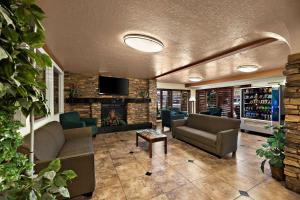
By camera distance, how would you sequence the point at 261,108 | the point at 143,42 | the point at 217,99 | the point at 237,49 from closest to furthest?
the point at 143,42 < the point at 237,49 < the point at 261,108 < the point at 217,99

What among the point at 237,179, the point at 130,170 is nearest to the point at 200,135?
the point at 237,179

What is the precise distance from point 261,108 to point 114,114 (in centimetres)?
570

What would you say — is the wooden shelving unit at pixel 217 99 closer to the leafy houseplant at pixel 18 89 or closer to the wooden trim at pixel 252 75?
the wooden trim at pixel 252 75

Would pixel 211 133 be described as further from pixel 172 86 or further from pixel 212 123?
pixel 172 86

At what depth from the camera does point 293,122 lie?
1.83 m

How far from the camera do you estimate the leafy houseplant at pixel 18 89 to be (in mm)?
577

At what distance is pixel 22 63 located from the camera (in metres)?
0.66

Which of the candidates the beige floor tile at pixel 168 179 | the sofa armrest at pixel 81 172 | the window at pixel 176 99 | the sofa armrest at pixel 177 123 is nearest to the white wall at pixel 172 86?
the window at pixel 176 99

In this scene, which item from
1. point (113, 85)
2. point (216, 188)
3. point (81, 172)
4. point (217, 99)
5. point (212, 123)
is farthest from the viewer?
point (217, 99)

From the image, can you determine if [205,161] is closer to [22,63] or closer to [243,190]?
[243,190]

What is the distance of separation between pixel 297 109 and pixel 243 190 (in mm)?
1289

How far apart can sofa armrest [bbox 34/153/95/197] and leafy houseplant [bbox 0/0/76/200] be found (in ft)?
3.43

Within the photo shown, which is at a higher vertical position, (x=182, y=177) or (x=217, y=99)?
(x=217, y=99)

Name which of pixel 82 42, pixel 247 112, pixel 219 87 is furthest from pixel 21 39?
pixel 219 87
